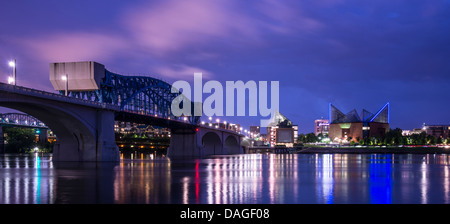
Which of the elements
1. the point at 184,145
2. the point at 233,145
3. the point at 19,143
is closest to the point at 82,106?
the point at 184,145

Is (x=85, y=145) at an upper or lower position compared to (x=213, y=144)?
upper

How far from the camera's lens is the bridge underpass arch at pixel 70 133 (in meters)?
58.9

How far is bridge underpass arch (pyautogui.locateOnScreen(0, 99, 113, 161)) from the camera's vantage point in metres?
58.9

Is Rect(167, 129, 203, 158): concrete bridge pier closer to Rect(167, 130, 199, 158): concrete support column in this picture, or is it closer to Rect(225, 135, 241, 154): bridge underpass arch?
Rect(167, 130, 199, 158): concrete support column

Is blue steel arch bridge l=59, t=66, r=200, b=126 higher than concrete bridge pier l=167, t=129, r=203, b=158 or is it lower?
higher

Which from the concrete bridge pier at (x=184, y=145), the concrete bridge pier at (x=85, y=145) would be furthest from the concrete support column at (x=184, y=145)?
the concrete bridge pier at (x=85, y=145)

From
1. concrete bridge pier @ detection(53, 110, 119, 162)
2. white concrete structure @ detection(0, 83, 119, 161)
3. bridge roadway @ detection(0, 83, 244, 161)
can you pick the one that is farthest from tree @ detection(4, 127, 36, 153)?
concrete bridge pier @ detection(53, 110, 119, 162)

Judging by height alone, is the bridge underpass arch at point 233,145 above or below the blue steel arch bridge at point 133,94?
below

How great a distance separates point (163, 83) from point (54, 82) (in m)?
48.8

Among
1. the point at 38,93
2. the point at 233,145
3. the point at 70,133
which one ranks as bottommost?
the point at 233,145

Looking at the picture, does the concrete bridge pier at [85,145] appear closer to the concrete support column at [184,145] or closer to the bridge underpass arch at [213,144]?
the concrete support column at [184,145]

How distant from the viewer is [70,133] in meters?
64.1

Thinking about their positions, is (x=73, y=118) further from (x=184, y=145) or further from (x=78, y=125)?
(x=184, y=145)
